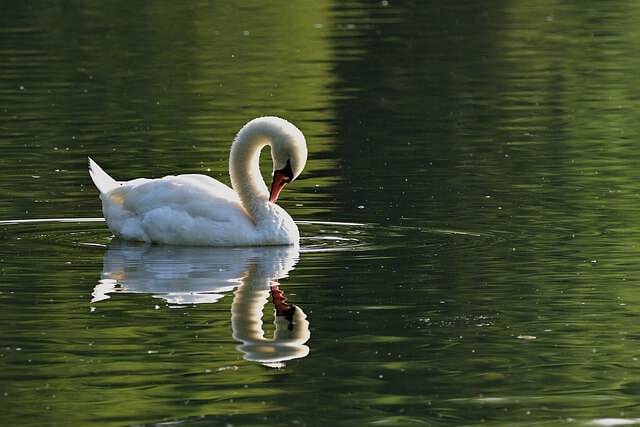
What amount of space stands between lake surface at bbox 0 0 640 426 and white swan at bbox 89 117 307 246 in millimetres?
199

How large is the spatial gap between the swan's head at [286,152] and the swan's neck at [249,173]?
171 mm

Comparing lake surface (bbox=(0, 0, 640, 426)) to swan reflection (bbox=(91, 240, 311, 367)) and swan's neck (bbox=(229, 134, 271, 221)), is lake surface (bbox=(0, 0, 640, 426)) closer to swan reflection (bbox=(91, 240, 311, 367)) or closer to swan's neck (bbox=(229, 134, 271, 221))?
swan reflection (bbox=(91, 240, 311, 367))

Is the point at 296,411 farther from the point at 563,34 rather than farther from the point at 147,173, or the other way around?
the point at 563,34

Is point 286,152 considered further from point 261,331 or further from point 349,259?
point 261,331

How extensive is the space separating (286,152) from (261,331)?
12.4 ft

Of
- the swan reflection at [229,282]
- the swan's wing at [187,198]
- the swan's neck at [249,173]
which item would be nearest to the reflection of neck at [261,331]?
the swan reflection at [229,282]

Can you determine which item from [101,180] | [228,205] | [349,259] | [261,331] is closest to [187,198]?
[228,205]

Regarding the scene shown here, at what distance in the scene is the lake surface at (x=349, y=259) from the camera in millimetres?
9305

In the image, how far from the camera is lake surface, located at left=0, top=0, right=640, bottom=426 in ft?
30.5

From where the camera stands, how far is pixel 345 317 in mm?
11172

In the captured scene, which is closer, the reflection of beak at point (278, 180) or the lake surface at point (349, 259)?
the lake surface at point (349, 259)

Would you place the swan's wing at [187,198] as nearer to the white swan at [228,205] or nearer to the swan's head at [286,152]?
the white swan at [228,205]

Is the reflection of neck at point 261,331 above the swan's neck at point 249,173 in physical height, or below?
below

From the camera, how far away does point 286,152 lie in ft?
47.4
